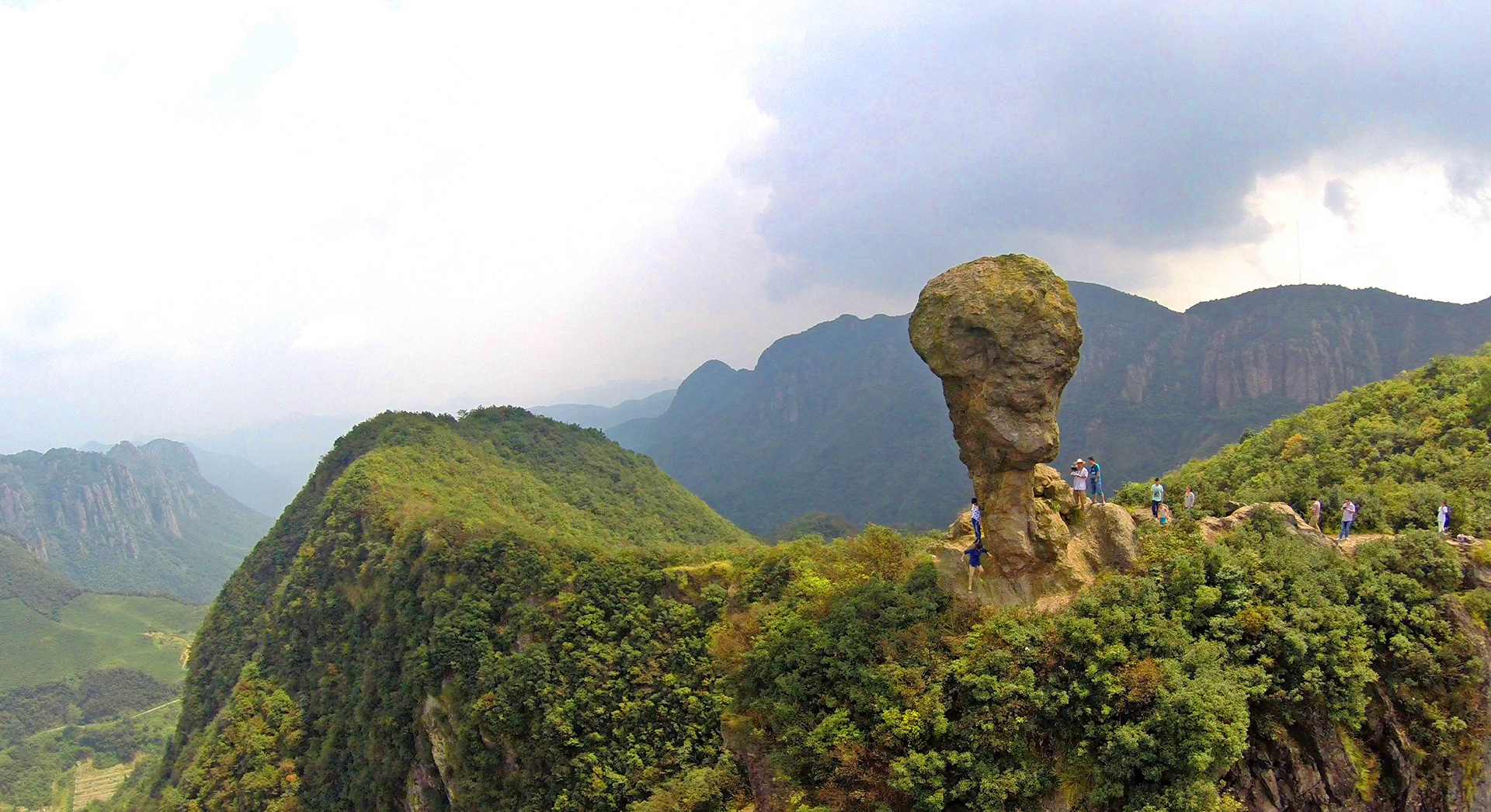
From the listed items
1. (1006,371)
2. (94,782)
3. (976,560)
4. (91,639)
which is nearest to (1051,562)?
(976,560)

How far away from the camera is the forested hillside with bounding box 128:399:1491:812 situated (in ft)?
51.7

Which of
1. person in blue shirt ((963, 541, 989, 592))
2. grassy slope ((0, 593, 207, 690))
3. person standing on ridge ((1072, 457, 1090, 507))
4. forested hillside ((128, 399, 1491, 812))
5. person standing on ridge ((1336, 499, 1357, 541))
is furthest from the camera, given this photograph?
grassy slope ((0, 593, 207, 690))

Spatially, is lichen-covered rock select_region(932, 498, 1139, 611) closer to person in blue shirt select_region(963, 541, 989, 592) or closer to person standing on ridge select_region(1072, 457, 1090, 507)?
A: person in blue shirt select_region(963, 541, 989, 592)

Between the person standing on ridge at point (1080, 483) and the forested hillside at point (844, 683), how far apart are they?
1829 millimetres

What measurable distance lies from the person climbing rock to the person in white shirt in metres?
0.29

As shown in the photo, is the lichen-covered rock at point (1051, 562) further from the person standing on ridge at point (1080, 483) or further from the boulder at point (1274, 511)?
the boulder at point (1274, 511)

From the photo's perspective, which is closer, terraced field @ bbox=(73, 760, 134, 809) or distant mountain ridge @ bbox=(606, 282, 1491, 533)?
terraced field @ bbox=(73, 760, 134, 809)

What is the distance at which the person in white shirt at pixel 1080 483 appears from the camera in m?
20.7

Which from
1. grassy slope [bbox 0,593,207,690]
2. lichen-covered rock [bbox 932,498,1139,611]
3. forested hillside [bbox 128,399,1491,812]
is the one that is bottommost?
grassy slope [bbox 0,593,207,690]

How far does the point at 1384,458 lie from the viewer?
3022cm

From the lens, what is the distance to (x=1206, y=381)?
174m

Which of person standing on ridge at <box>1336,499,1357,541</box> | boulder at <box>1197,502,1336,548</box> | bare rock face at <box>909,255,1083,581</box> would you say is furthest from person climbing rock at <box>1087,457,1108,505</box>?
person standing on ridge at <box>1336,499,1357,541</box>

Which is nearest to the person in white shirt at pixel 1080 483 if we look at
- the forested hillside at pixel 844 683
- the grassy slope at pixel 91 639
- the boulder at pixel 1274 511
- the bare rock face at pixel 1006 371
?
the forested hillside at pixel 844 683

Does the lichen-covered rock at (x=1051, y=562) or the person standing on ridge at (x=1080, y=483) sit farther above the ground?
the person standing on ridge at (x=1080, y=483)
